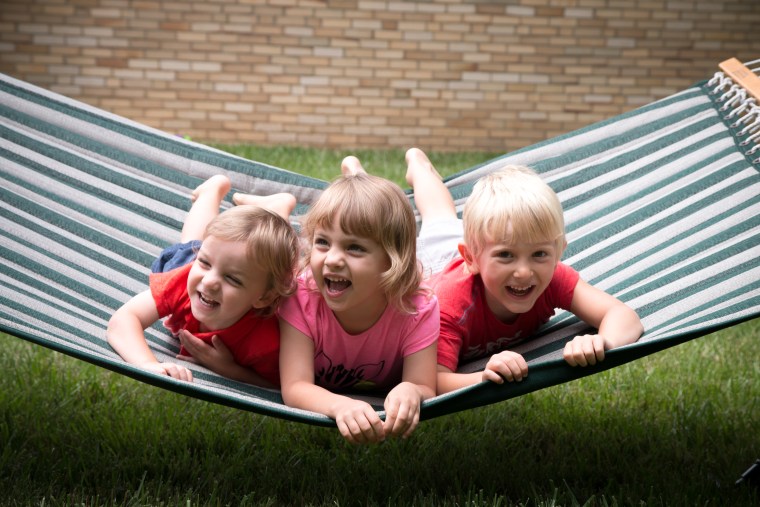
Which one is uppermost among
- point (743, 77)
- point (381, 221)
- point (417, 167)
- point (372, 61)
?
point (372, 61)

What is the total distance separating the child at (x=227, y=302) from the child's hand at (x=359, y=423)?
1.13ft

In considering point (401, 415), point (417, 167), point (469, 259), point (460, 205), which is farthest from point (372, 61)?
point (401, 415)

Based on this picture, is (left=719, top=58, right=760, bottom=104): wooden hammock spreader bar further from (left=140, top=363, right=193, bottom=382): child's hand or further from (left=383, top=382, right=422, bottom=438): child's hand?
(left=140, top=363, right=193, bottom=382): child's hand

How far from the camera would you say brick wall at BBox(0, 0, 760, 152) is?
7.12 m

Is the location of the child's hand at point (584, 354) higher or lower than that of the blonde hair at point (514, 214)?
lower

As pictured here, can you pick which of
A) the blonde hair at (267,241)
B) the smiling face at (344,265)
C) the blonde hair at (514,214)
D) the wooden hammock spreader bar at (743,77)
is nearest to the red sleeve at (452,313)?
the blonde hair at (514,214)

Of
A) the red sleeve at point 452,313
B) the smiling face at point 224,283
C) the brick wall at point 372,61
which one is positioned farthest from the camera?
the brick wall at point 372,61

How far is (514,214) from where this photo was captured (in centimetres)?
192

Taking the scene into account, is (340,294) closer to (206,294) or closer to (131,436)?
(206,294)

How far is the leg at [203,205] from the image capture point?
2451 mm

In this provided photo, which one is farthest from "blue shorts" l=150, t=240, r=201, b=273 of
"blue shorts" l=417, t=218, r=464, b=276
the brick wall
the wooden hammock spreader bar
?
the brick wall

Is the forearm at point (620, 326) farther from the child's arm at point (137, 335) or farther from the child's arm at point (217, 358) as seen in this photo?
the child's arm at point (137, 335)

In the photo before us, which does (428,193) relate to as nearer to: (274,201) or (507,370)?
(274,201)

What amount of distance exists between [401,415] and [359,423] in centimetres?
8
